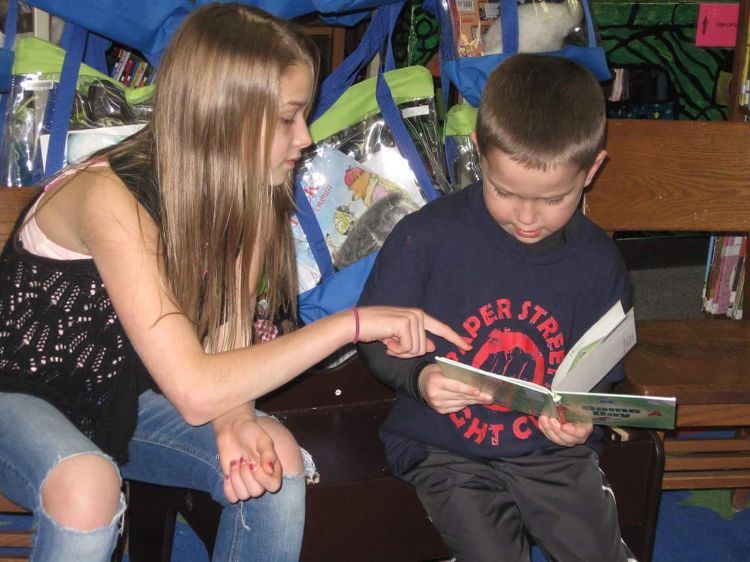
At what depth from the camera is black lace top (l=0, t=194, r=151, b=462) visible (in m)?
1.26

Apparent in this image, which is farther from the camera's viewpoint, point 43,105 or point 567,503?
point 43,105

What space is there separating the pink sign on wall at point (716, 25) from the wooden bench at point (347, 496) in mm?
1894

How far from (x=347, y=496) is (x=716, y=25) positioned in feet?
7.76

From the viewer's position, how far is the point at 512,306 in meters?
1.40

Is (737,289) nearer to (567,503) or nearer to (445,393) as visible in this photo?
(567,503)

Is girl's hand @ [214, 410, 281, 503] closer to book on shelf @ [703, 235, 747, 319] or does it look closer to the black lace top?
the black lace top

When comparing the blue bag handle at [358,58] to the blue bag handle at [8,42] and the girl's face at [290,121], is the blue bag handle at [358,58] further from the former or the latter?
the blue bag handle at [8,42]

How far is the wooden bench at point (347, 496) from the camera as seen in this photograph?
4.36 feet

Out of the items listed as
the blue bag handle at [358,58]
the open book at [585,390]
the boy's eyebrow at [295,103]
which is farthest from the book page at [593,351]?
the blue bag handle at [358,58]

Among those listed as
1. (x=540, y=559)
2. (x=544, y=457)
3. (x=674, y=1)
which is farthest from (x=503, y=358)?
(x=674, y=1)

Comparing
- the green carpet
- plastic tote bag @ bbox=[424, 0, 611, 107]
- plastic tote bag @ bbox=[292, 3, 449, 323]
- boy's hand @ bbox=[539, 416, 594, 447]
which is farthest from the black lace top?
the green carpet

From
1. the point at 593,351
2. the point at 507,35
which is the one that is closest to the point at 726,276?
the point at 507,35

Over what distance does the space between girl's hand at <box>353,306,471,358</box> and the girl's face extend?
0.77ft

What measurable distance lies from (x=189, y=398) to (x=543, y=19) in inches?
38.0
